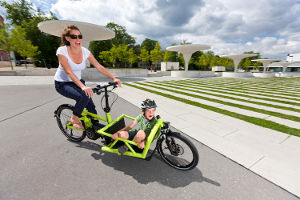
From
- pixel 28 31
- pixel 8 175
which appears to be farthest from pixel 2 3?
pixel 8 175

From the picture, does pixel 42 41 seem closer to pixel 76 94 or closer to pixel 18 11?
pixel 18 11

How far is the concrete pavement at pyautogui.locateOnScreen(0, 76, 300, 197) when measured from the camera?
6.79 ft

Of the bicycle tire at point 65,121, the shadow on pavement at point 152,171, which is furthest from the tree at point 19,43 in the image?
the shadow on pavement at point 152,171

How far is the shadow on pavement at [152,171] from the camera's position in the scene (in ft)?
6.39

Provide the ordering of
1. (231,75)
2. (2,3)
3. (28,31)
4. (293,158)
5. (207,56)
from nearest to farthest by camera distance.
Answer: (293,158)
(231,75)
(28,31)
(2,3)
(207,56)

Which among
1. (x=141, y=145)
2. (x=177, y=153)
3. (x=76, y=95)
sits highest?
(x=76, y=95)

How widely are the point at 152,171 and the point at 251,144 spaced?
2.26 m

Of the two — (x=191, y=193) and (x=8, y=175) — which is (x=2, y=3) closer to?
(x=8, y=175)

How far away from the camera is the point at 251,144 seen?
2.83 metres

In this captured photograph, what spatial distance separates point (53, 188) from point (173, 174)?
5.58 ft

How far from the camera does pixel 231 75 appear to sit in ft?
85.0

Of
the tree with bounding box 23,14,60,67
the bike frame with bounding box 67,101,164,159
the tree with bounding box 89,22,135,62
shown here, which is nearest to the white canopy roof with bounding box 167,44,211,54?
the tree with bounding box 89,22,135,62

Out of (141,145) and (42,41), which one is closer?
(141,145)

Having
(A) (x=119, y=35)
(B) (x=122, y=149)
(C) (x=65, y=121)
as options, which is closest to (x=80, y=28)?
(C) (x=65, y=121)
